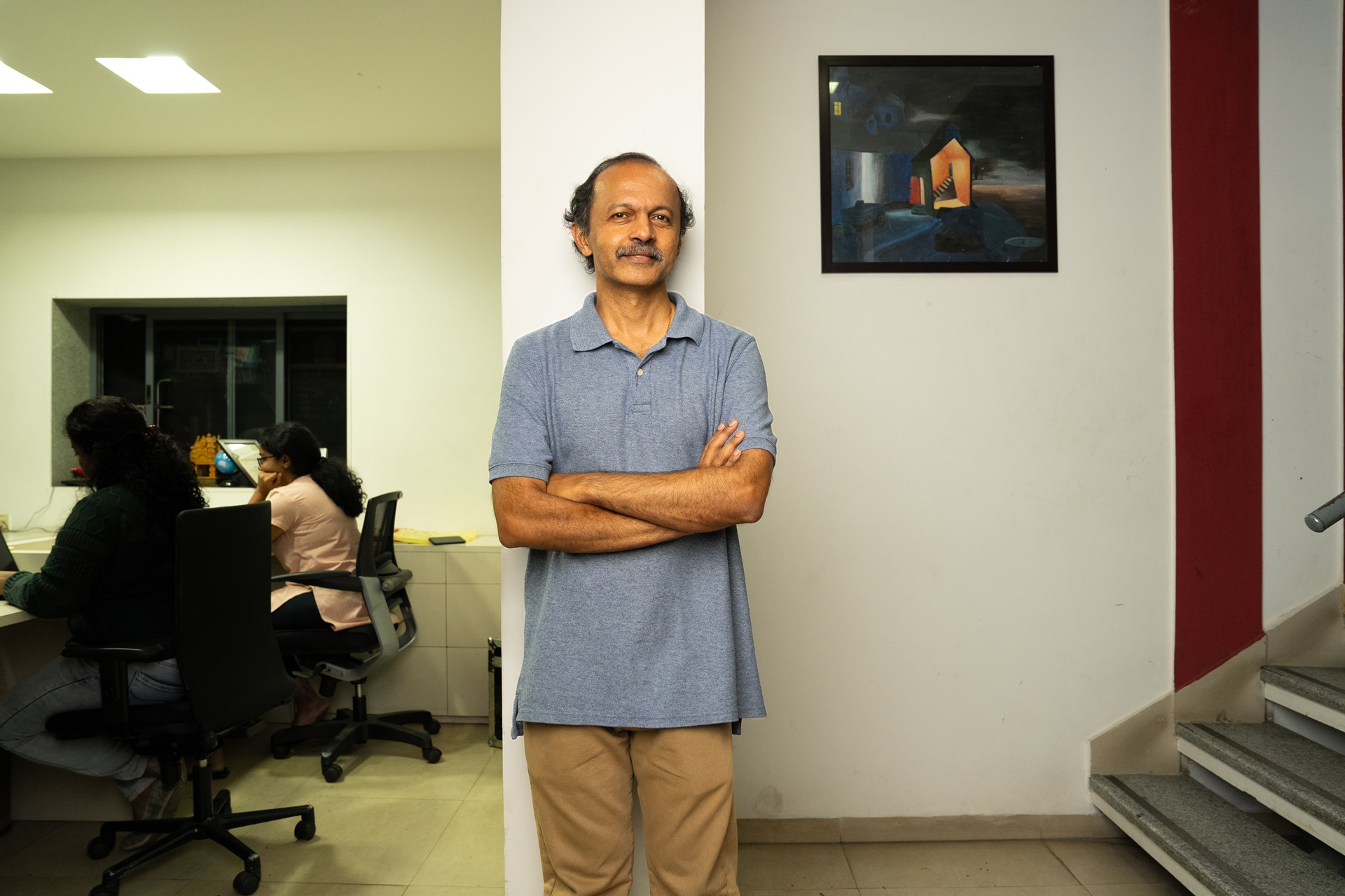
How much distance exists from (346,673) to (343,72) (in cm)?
254

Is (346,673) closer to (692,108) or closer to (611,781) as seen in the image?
(611,781)

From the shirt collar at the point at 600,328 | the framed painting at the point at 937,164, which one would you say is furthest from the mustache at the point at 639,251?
the framed painting at the point at 937,164

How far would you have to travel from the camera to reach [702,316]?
→ 154 cm

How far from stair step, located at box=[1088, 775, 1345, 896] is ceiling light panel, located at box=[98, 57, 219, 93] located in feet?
14.6

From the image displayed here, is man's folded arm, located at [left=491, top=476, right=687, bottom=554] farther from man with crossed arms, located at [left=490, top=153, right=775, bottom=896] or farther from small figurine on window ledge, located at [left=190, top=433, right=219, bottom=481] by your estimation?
small figurine on window ledge, located at [left=190, top=433, right=219, bottom=481]

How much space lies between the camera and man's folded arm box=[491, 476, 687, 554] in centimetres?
135

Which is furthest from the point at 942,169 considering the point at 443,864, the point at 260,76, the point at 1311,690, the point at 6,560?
the point at 6,560

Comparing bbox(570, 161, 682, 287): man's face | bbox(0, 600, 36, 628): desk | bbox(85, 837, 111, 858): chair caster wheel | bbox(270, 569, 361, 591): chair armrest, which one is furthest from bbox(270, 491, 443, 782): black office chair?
bbox(570, 161, 682, 287): man's face

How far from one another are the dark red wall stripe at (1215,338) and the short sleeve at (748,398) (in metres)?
1.83

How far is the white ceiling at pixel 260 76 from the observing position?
3047mm

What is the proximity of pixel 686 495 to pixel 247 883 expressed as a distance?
1.96 metres

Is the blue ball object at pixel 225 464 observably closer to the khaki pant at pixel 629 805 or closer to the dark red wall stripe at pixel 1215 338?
the khaki pant at pixel 629 805

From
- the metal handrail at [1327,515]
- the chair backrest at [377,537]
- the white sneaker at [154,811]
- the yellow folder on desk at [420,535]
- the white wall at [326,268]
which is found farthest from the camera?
the white wall at [326,268]

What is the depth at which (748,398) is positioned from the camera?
4.71 feet
